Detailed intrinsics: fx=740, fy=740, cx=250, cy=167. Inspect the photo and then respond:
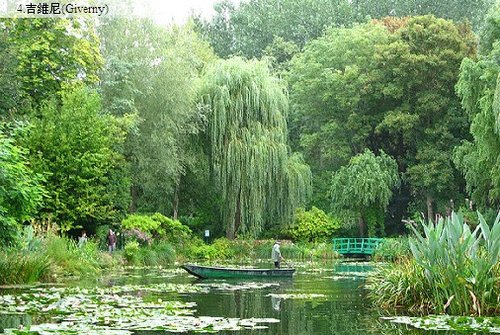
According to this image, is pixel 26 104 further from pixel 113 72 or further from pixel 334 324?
pixel 334 324

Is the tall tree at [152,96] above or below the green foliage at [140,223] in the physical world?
above

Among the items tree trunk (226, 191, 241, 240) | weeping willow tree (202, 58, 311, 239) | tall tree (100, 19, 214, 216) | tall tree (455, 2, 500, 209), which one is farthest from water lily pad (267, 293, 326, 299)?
tree trunk (226, 191, 241, 240)

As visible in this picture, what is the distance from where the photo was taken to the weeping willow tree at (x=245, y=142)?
31.5m

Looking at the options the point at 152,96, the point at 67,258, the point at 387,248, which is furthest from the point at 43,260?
the point at 387,248

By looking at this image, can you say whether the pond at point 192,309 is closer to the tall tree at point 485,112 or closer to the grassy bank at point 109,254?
the grassy bank at point 109,254

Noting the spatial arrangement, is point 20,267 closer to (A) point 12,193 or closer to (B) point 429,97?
(A) point 12,193

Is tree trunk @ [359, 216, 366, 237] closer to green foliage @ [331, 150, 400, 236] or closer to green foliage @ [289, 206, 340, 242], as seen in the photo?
green foliage @ [331, 150, 400, 236]

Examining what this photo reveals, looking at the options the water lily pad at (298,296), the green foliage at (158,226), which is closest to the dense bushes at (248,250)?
the green foliage at (158,226)

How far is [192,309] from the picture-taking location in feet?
38.9

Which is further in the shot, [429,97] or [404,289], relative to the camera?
[429,97]

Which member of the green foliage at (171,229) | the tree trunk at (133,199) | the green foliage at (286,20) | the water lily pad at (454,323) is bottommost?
the water lily pad at (454,323)

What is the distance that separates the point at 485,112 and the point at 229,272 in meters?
12.7

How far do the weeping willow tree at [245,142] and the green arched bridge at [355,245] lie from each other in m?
4.95

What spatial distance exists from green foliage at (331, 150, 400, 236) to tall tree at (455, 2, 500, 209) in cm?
502
